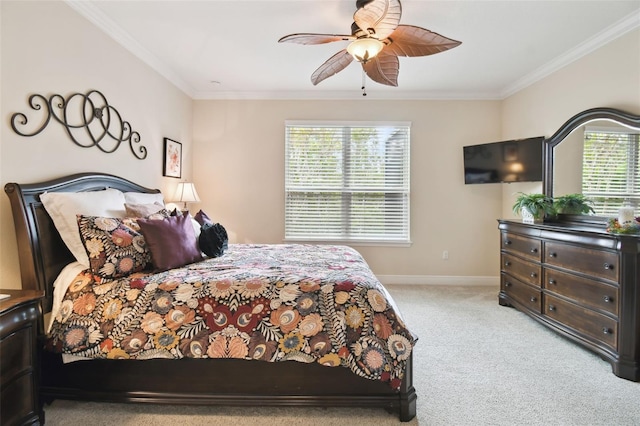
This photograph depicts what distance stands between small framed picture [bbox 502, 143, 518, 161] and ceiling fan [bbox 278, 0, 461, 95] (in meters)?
2.24

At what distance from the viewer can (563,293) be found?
2645 mm

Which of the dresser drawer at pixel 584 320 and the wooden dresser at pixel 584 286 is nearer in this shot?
the wooden dresser at pixel 584 286

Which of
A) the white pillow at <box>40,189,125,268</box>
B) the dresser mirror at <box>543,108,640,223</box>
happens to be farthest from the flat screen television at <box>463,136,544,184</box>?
the white pillow at <box>40,189,125,268</box>

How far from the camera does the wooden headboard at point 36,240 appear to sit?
5.77ft

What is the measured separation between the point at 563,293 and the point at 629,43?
2.21 m

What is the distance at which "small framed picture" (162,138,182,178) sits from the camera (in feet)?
11.8

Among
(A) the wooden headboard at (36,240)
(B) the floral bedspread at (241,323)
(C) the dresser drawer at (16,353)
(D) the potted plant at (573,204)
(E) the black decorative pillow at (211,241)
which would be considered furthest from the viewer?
(D) the potted plant at (573,204)

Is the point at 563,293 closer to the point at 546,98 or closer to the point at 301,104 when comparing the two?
the point at 546,98

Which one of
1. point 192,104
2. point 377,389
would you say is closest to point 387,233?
point 377,389

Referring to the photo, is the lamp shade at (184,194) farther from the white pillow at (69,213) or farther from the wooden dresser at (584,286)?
the wooden dresser at (584,286)

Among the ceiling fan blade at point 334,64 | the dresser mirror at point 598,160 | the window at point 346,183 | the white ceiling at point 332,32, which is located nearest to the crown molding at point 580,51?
the white ceiling at point 332,32

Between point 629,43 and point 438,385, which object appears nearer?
point 438,385

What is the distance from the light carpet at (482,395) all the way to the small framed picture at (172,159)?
249 centimetres

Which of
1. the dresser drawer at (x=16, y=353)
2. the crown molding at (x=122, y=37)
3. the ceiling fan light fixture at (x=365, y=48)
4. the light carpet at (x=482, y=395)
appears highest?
the crown molding at (x=122, y=37)
